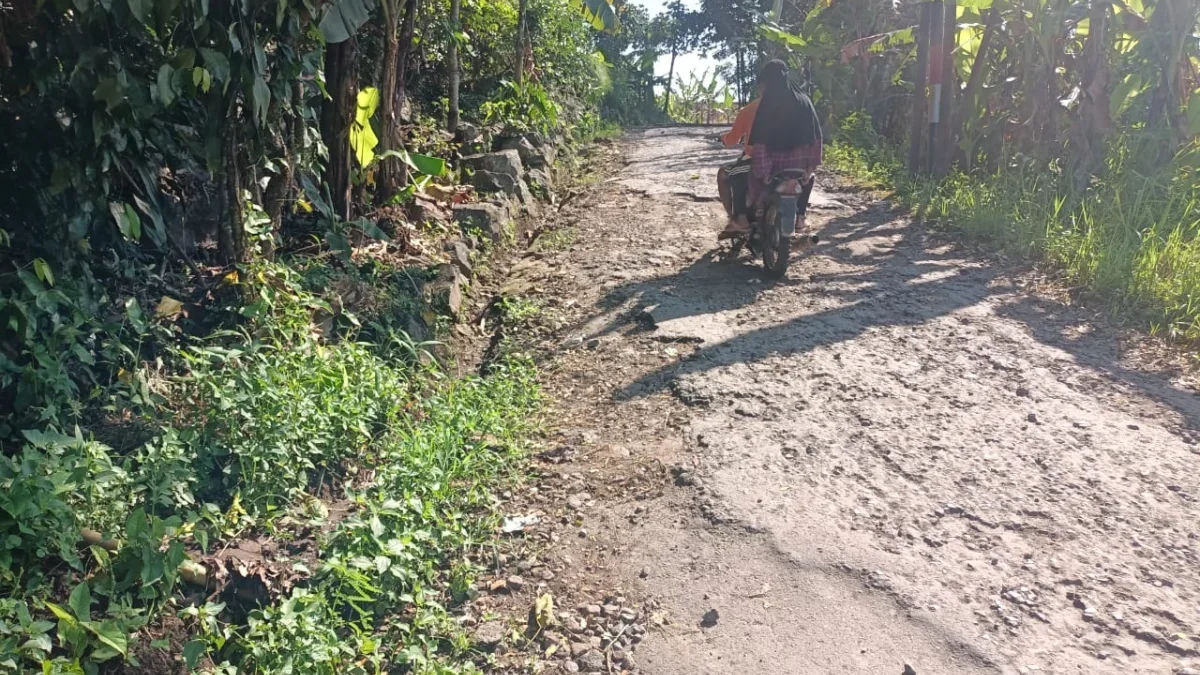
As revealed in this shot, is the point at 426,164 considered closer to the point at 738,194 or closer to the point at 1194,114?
the point at 738,194

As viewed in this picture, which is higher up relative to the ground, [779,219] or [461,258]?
[779,219]

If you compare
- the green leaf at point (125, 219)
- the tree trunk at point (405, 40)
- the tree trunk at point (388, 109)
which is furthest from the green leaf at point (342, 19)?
the tree trunk at point (405, 40)

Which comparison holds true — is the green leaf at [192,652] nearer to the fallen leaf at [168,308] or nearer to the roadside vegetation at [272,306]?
the roadside vegetation at [272,306]

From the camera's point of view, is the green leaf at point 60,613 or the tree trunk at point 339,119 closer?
the green leaf at point 60,613

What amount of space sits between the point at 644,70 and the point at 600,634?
27.3 m

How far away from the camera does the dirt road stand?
2.72 m

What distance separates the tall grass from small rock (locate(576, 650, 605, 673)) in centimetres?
399

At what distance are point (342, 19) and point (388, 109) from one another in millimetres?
1826

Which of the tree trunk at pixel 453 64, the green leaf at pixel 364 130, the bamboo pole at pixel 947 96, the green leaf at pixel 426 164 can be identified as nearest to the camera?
the green leaf at pixel 364 130

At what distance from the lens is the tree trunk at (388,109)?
20.9 feet

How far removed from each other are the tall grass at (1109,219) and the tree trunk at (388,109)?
15.6 feet

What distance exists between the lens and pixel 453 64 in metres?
8.88

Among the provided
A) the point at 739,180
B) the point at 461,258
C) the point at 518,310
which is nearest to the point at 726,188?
the point at 739,180

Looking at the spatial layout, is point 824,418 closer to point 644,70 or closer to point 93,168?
point 93,168
